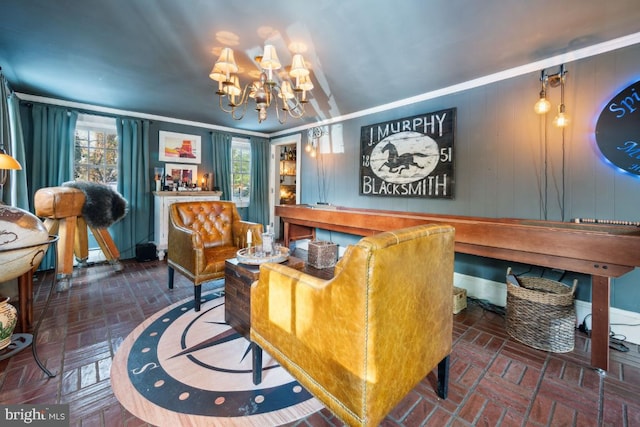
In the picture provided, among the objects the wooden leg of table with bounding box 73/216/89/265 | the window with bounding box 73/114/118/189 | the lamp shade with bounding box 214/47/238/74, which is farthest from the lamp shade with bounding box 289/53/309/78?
the window with bounding box 73/114/118/189

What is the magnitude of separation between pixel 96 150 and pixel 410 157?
4.67 m

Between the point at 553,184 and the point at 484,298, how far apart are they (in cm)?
130

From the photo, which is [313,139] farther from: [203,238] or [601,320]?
[601,320]

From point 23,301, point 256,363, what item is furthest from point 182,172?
point 256,363

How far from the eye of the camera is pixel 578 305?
2334mm

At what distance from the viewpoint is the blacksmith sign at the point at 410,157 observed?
3.14 meters

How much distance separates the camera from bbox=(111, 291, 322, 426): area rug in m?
1.33

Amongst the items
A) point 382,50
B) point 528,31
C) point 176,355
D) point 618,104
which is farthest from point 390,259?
point 618,104

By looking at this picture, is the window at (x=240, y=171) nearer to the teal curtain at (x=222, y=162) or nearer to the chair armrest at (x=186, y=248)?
the teal curtain at (x=222, y=162)

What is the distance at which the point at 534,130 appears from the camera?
254 centimetres

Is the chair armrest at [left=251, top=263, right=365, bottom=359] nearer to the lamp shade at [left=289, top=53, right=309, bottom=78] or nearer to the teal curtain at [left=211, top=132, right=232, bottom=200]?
the lamp shade at [left=289, top=53, right=309, bottom=78]

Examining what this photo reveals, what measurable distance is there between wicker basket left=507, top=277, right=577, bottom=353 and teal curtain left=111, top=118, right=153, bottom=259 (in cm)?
503

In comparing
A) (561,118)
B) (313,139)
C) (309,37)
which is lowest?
(561,118)

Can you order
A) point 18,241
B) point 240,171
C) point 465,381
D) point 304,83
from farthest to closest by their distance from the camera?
point 240,171 → point 304,83 → point 465,381 → point 18,241
